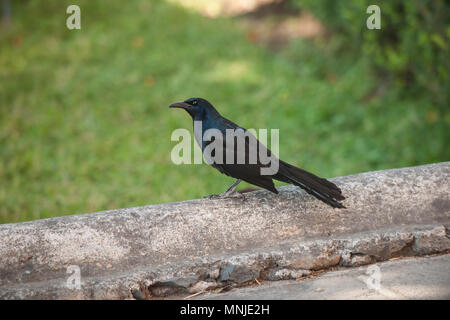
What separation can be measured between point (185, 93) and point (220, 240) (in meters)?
4.64

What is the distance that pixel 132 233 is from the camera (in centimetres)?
262

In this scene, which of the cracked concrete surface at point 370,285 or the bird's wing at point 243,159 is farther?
the bird's wing at point 243,159

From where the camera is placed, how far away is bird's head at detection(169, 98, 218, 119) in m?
3.21

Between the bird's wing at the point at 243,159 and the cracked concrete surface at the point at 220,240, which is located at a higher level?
the bird's wing at the point at 243,159

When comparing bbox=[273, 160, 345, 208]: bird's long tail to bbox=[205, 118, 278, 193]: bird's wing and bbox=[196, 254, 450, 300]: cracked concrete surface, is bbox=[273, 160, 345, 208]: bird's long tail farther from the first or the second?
bbox=[196, 254, 450, 300]: cracked concrete surface

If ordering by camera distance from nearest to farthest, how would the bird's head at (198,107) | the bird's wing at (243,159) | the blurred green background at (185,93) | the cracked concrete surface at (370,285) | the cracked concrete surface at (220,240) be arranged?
the cracked concrete surface at (370,285) → the cracked concrete surface at (220,240) → the bird's wing at (243,159) → the bird's head at (198,107) → the blurred green background at (185,93)

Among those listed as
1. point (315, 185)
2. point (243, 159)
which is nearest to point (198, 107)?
point (243, 159)

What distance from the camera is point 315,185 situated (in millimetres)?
2727

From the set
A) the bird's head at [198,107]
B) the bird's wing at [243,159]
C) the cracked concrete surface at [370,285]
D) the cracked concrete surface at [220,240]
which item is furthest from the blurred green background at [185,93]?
the cracked concrete surface at [370,285]

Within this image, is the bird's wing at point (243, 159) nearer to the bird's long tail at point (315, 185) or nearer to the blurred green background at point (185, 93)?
the bird's long tail at point (315, 185)

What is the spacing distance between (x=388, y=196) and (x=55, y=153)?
4031 mm

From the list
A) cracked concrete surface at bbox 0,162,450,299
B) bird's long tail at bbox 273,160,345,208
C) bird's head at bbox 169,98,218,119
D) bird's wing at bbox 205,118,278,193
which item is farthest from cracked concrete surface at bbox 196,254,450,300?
bird's head at bbox 169,98,218,119

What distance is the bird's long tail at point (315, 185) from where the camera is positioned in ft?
8.89

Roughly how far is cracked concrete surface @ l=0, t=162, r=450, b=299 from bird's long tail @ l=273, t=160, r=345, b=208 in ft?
0.50
